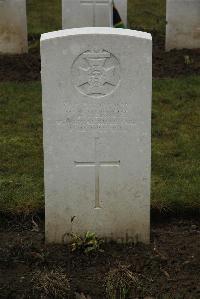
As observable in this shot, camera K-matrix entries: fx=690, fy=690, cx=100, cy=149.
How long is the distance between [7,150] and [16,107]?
1430 mm

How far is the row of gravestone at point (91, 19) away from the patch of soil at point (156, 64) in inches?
8.4

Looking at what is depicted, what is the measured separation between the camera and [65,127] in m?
4.39

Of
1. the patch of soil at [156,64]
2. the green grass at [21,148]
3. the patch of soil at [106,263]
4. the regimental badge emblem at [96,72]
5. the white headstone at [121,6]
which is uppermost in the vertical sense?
the white headstone at [121,6]

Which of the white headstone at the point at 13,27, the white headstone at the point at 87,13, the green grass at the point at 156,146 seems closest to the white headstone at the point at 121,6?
the white headstone at the point at 87,13

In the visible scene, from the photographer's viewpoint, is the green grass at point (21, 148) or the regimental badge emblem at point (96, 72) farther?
the green grass at point (21, 148)

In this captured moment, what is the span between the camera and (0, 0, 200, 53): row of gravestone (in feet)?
33.0

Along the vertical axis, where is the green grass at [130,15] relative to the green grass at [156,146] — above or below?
above

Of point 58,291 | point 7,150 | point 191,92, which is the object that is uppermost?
point 191,92

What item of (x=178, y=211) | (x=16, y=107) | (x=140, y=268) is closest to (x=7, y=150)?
(x=16, y=107)

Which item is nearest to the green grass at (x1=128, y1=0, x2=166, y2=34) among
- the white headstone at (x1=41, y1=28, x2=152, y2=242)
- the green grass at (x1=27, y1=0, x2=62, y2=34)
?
the green grass at (x1=27, y1=0, x2=62, y2=34)

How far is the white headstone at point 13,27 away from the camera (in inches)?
395

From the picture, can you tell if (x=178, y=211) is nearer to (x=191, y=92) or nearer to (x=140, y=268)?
(x=140, y=268)

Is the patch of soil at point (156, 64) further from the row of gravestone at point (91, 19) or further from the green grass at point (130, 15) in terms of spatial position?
the green grass at point (130, 15)

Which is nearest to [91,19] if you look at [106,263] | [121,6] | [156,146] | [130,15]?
[121,6]
